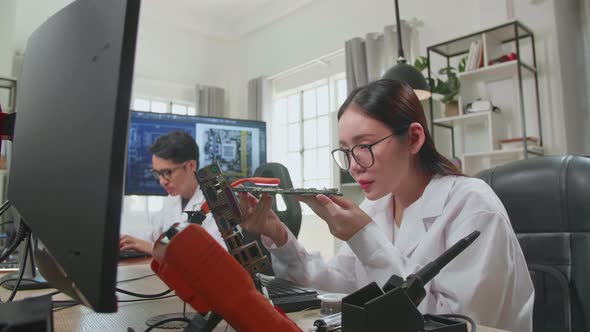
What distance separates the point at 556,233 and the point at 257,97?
168 inches

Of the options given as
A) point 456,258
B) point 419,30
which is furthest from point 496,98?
point 456,258

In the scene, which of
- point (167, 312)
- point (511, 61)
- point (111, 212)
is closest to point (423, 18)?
point (511, 61)

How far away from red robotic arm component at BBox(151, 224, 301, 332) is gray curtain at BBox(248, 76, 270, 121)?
4.64 m

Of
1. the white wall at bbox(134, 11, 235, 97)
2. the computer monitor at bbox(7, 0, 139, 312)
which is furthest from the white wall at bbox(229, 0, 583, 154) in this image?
the computer monitor at bbox(7, 0, 139, 312)

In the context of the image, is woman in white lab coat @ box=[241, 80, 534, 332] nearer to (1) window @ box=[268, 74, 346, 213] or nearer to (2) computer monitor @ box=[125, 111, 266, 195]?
(2) computer monitor @ box=[125, 111, 266, 195]

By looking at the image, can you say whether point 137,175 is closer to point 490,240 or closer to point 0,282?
point 0,282

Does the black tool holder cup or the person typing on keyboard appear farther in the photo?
the person typing on keyboard

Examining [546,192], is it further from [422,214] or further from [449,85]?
[449,85]

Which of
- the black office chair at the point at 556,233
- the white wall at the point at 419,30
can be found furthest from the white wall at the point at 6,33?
the black office chair at the point at 556,233

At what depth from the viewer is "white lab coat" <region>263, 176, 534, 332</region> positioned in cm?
82

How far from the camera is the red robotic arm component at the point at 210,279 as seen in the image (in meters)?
0.36

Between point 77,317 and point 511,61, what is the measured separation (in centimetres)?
280

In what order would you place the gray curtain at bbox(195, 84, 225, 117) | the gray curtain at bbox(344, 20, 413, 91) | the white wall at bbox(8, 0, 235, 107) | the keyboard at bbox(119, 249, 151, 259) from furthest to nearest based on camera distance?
the gray curtain at bbox(195, 84, 225, 117), the white wall at bbox(8, 0, 235, 107), the gray curtain at bbox(344, 20, 413, 91), the keyboard at bbox(119, 249, 151, 259)

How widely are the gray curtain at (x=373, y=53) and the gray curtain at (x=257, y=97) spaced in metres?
1.34
